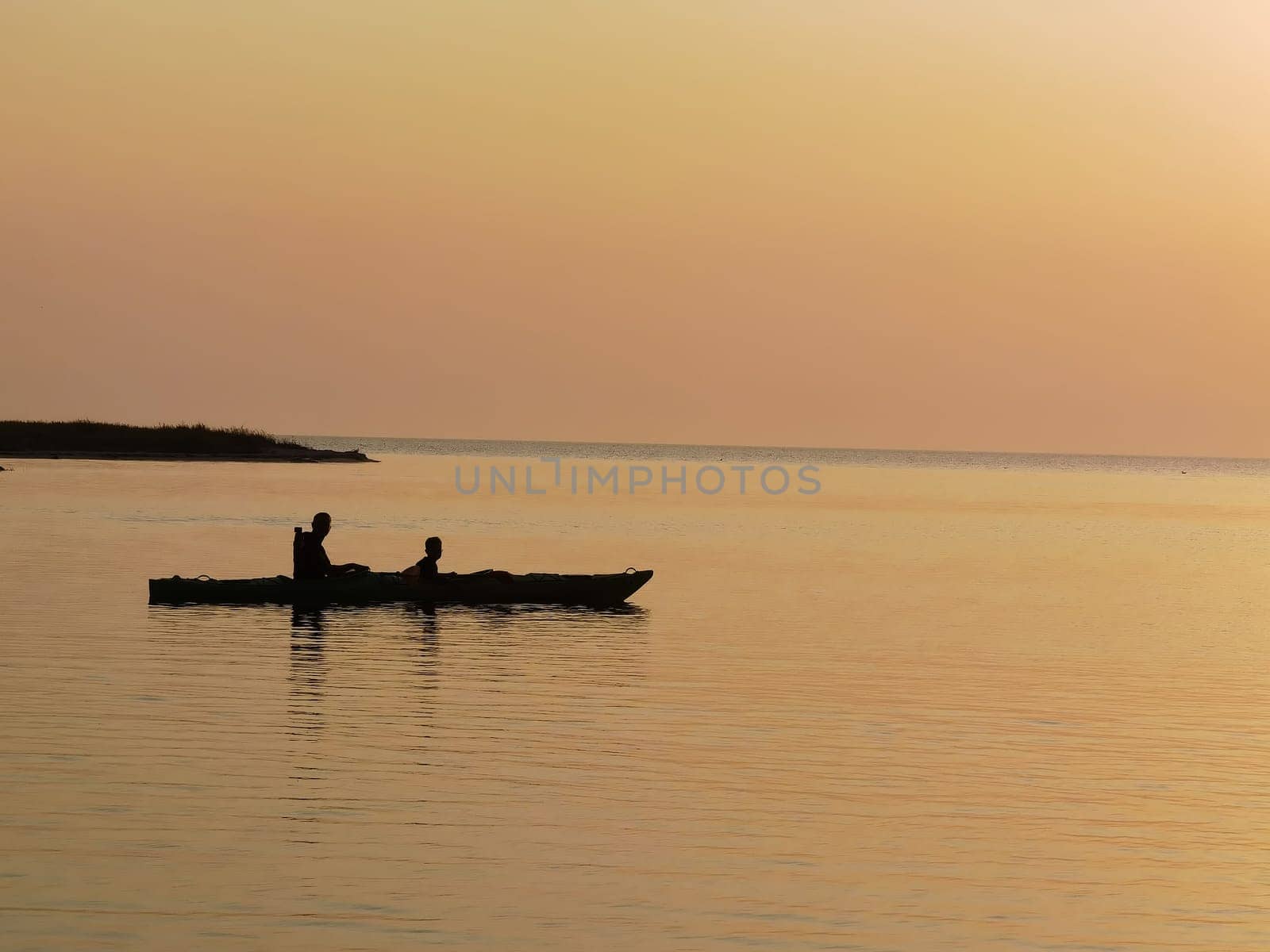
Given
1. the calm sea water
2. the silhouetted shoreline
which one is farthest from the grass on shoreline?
the calm sea water

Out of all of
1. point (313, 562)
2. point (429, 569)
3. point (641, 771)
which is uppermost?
point (313, 562)

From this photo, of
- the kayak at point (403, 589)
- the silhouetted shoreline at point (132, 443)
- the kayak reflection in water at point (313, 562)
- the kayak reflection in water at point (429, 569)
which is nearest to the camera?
the kayak reflection in water at point (313, 562)

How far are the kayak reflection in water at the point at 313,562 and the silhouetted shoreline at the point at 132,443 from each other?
94.6 meters

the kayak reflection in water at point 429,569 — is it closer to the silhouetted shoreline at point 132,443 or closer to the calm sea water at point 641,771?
the calm sea water at point 641,771

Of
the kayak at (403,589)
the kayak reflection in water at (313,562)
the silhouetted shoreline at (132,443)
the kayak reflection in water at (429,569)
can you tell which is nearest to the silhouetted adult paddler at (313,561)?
the kayak reflection in water at (313,562)

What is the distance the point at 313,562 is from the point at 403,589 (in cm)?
169

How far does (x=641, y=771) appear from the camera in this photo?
551 inches

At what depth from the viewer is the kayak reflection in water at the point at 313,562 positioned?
26750mm

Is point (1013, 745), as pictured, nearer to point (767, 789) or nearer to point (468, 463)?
point (767, 789)

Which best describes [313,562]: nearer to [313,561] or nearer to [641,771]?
[313,561]

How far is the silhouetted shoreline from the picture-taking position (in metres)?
117

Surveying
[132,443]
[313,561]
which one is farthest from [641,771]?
[132,443]

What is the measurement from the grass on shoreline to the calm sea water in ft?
288

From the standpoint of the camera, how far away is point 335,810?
39.7 feet
